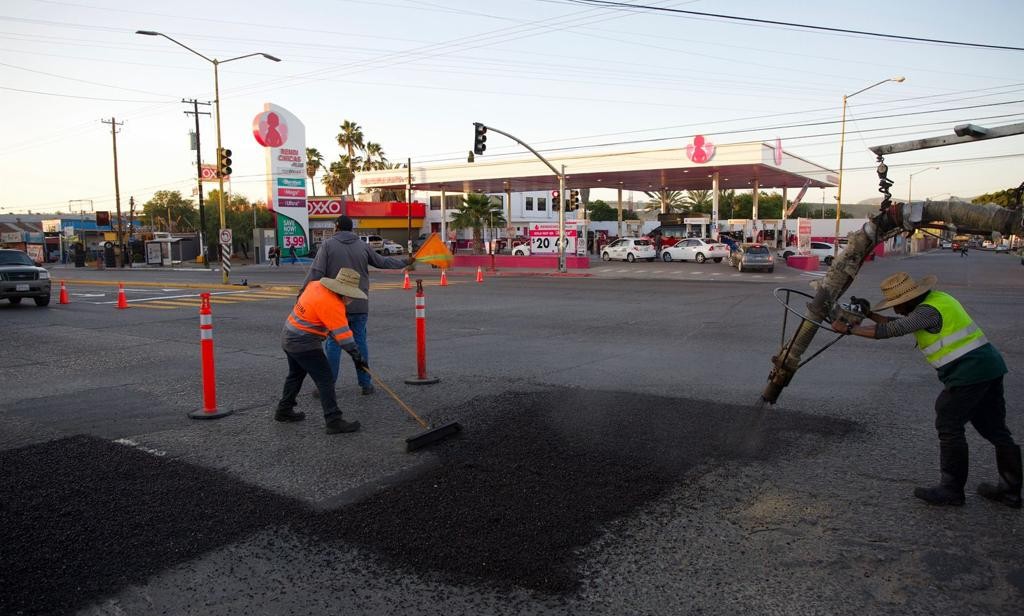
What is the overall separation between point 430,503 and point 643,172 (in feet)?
139

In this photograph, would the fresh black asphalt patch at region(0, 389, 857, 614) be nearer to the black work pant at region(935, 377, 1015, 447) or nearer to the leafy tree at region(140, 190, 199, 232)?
the black work pant at region(935, 377, 1015, 447)

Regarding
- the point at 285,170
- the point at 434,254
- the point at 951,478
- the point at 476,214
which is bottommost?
the point at 951,478

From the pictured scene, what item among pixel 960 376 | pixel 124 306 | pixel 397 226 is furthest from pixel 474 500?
pixel 397 226

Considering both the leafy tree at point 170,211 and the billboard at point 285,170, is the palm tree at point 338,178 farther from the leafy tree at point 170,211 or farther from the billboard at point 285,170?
the billboard at point 285,170

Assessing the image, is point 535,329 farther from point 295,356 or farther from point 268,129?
point 268,129

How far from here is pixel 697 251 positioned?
41938 millimetres

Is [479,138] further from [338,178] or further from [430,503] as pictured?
[338,178]

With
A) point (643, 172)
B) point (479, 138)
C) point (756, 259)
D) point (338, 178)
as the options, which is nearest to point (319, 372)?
point (479, 138)

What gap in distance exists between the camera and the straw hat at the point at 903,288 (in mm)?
4614

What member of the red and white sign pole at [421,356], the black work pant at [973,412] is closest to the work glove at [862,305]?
the black work pant at [973,412]

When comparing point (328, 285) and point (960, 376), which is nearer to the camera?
point (960, 376)

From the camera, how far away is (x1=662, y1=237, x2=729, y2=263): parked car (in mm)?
41344

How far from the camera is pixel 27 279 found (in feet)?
61.4

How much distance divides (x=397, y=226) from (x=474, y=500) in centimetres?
6804
